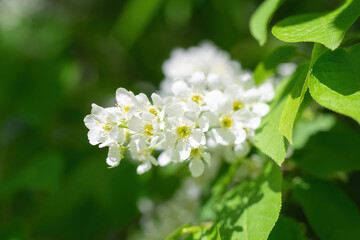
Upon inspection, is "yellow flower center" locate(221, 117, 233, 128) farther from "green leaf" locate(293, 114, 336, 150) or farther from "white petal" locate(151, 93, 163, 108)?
"green leaf" locate(293, 114, 336, 150)

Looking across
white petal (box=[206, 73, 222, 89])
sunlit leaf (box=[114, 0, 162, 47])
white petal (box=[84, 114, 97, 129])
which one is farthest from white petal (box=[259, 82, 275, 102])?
sunlit leaf (box=[114, 0, 162, 47])

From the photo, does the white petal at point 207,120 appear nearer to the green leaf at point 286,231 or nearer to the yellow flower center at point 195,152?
the yellow flower center at point 195,152

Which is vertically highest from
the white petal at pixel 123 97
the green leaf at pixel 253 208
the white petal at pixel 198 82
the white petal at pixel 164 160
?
the white petal at pixel 123 97

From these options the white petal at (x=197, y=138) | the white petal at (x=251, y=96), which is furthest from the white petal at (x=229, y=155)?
the white petal at (x=197, y=138)

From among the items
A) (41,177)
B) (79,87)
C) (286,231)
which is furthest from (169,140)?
(79,87)

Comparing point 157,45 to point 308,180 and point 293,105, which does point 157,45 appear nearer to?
point 308,180

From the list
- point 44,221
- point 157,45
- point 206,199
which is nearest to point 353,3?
point 206,199

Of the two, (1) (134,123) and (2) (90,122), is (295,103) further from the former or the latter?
(2) (90,122)
